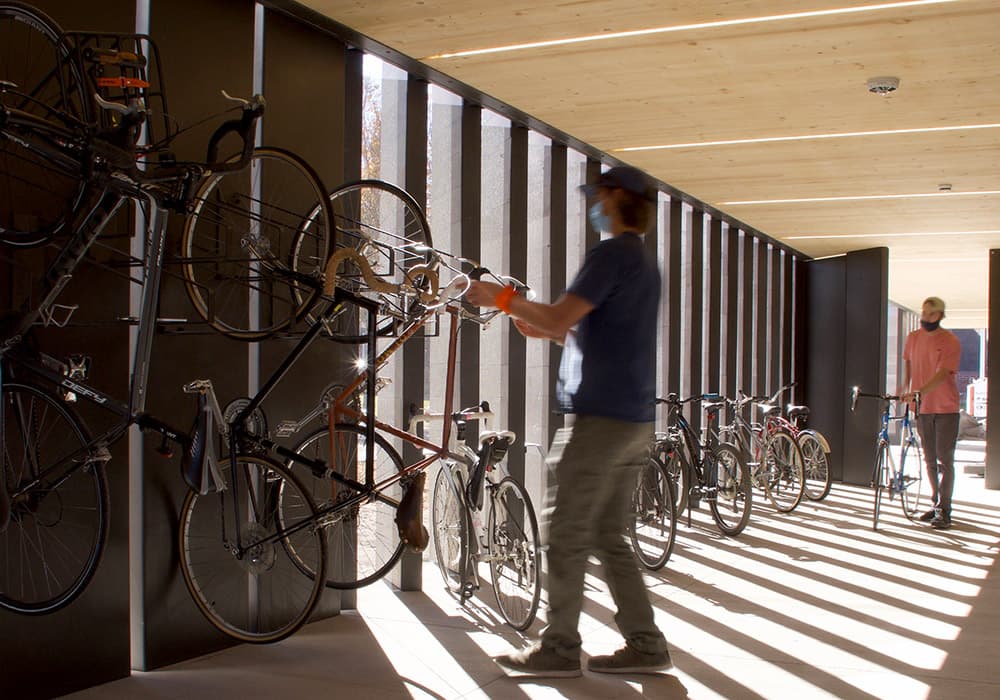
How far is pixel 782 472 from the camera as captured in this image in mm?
7523

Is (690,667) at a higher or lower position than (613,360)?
lower

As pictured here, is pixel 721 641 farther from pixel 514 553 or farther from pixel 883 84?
pixel 883 84

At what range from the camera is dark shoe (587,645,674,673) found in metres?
3.21

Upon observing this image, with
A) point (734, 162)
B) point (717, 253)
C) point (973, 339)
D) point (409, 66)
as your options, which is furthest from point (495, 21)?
point (973, 339)

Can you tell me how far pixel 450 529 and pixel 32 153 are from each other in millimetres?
2201

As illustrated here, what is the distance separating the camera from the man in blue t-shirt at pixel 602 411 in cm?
302

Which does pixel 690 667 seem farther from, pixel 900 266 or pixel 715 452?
pixel 900 266

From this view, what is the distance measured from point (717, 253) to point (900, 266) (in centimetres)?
495

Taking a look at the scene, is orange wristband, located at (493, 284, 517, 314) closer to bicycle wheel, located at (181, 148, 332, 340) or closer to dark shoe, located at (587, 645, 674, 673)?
bicycle wheel, located at (181, 148, 332, 340)

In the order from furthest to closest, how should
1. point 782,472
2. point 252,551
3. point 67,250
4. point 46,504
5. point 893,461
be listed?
point 782,472
point 893,461
point 252,551
point 46,504
point 67,250

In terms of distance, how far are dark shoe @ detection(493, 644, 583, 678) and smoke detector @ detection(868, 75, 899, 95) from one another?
3.09 m

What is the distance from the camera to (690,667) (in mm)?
3387

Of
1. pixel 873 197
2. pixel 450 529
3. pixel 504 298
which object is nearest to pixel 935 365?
pixel 873 197

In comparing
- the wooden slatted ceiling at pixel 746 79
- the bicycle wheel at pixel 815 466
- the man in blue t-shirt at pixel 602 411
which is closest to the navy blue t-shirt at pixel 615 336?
the man in blue t-shirt at pixel 602 411
